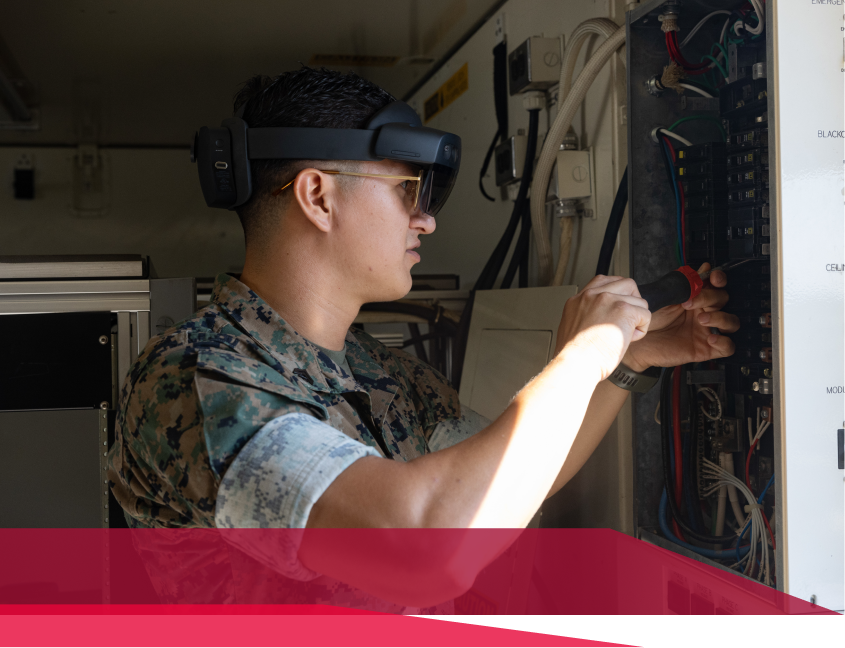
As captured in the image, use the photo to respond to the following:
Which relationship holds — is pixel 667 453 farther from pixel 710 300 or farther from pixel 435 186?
pixel 435 186

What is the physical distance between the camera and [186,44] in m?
2.58

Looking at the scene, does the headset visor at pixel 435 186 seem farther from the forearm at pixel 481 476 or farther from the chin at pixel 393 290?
the forearm at pixel 481 476

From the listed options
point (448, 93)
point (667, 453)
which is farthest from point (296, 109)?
point (448, 93)

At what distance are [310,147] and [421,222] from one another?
0.23 metres

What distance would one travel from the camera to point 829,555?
0.99 meters

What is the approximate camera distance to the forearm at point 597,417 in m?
1.35

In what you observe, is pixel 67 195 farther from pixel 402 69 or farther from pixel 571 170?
pixel 571 170

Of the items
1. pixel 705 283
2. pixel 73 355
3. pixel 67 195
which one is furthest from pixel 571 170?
pixel 67 195

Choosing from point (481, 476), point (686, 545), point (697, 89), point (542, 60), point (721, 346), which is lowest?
point (686, 545)

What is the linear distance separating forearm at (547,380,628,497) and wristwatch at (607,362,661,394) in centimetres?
2

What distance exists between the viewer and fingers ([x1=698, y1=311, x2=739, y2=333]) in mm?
1242

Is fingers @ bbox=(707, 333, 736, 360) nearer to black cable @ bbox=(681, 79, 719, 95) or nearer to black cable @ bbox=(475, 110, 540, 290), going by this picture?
black cable @ bbox=(681, 79, 719, 95)

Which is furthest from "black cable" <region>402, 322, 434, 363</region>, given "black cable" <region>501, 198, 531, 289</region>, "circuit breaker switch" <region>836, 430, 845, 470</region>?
"circuit breaker switch" <region>836, 430, 845, 470</region>

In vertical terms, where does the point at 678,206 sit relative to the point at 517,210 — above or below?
below
